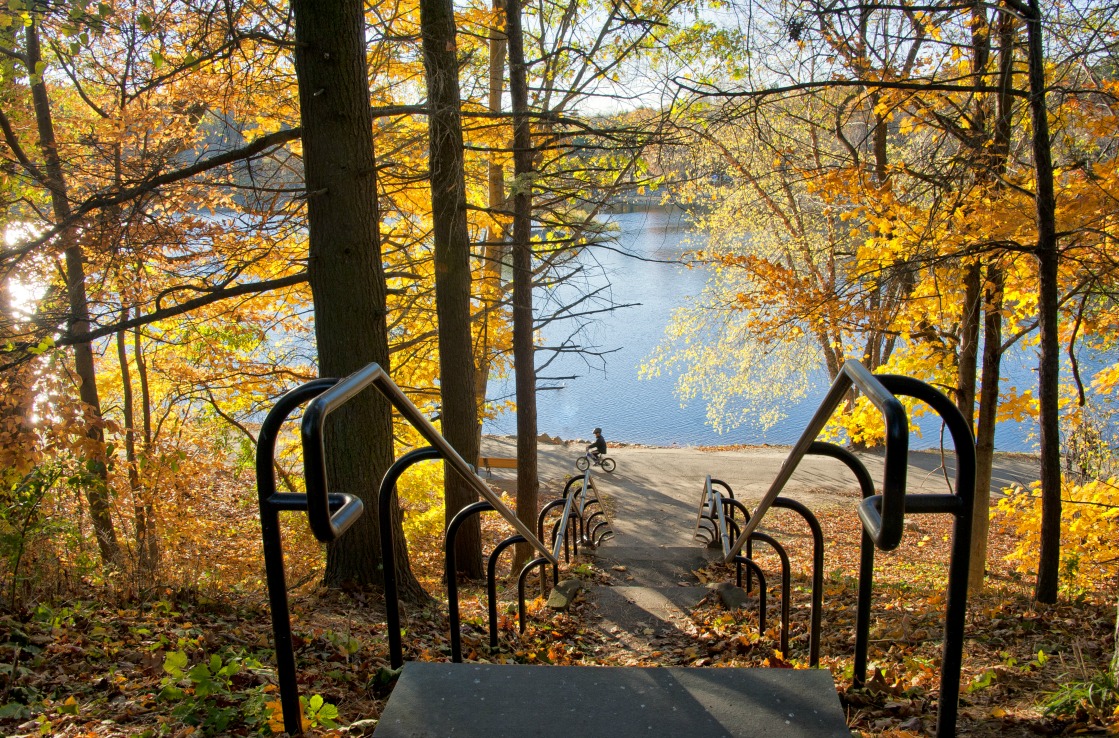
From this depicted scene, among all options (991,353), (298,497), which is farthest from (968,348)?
(298,497)

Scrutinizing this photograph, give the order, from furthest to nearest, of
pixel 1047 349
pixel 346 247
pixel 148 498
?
pixel 148 498 < pixel 1047 349 < pixel 346 247

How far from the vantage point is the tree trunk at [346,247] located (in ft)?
15.9

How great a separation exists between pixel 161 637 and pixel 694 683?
2.46 metres

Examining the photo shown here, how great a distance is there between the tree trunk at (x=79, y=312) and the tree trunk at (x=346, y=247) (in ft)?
5.45

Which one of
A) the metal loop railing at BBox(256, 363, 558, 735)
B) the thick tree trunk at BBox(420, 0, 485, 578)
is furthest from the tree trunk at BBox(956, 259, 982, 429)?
the metal loop railing at BBox(256, 363, 558, 735)

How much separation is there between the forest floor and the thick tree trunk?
89.4 inches

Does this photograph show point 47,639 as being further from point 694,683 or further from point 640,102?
point 640,102

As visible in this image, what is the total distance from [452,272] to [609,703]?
6.03 meters

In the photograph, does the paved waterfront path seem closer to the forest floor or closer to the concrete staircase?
the forest floor

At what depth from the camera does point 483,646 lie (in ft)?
13.3

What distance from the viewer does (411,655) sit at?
378 centimetres

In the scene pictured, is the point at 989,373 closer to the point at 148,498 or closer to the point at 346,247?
the point at 346,247

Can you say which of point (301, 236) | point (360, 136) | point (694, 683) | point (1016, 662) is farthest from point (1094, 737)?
point (301, 236)

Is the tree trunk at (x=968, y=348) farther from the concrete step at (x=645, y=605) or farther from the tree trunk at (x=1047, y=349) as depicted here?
the concrete step at (x=645, y=605)
